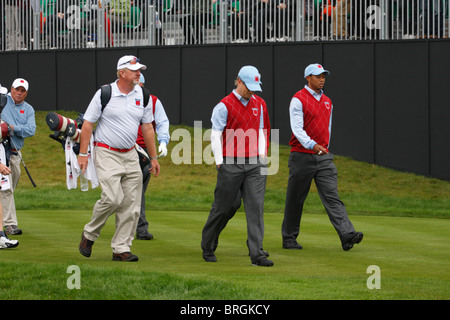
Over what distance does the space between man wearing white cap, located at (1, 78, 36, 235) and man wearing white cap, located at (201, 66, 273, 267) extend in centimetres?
352

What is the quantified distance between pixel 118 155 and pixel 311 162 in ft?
8.26

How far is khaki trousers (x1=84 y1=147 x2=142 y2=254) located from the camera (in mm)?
9164

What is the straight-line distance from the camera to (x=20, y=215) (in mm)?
14281

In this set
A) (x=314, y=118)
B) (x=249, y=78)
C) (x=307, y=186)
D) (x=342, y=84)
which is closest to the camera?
(x=249, y=78)

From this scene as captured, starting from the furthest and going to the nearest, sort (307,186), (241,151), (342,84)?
(342,84), (307,186), (241,151)

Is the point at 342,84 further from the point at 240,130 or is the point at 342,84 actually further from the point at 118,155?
the point at 118,155

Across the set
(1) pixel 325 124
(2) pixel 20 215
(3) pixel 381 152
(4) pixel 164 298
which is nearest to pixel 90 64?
(3) pixel 381 152

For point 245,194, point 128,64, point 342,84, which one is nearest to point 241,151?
point 245,194

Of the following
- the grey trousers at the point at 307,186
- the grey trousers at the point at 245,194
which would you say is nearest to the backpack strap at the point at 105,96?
the grey trousers at the point at 245,194

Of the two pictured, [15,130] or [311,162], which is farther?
[15,130]

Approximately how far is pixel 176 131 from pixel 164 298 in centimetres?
1828

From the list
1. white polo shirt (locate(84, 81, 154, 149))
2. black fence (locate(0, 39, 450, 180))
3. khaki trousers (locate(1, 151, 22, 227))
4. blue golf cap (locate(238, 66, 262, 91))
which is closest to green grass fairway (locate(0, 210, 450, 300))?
khaki trousers (locate(1, 151, 22, 227))

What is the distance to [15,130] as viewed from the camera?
11.6 m

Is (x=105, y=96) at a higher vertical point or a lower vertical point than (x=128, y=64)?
lower
